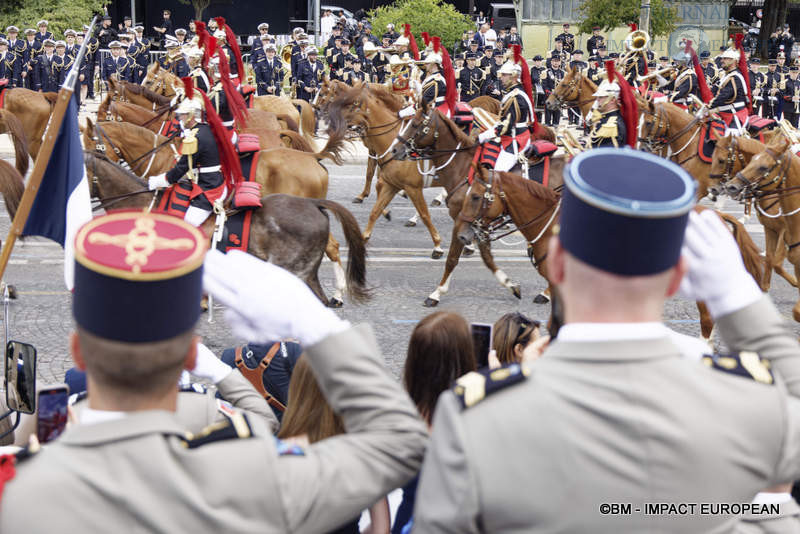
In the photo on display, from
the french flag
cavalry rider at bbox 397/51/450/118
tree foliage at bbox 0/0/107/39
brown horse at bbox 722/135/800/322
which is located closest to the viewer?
the french flag

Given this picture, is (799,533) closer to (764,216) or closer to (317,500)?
(317,500)

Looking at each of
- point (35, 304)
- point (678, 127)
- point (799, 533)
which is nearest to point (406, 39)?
point (678, 127)

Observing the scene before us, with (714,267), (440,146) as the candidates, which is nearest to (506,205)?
(440,146)

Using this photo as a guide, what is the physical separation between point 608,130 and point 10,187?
269 inches

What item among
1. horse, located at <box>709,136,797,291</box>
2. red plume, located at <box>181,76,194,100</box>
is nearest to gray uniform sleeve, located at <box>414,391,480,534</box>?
red plume, located at <box>181,76,194,100</box>

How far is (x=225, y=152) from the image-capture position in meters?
8.83

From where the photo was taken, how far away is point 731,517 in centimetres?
195

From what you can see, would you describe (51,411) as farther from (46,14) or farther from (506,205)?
(46,14)

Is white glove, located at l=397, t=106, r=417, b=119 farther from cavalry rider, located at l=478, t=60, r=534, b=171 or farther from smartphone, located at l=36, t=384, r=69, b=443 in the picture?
smartphone, located at l=36, t=384, r=69, b=443

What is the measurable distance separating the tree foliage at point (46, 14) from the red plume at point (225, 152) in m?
23.5

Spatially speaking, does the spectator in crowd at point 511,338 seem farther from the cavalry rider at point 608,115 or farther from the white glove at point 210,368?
the cavalry rider at point 608,115

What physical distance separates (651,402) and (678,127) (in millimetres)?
13592

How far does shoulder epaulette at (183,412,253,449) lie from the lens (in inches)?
74.2

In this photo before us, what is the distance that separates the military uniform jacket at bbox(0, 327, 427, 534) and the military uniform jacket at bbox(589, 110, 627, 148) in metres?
10.1
